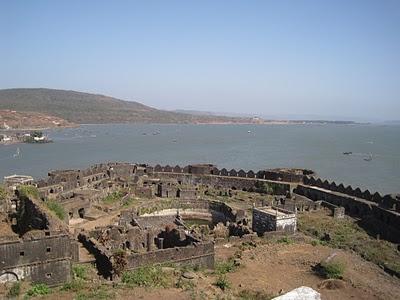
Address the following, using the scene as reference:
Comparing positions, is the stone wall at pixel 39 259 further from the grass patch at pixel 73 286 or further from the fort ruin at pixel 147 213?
the grass patch at pixel 73 286

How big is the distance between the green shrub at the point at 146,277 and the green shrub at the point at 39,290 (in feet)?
9.79

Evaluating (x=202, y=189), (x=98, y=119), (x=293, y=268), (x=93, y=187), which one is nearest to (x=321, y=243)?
(x=293, y=268)

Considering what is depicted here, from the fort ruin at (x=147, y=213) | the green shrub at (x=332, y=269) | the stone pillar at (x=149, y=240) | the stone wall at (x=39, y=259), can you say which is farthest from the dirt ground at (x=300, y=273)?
the stone wall at (x=39, y=259)

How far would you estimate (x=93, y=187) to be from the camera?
40.5m

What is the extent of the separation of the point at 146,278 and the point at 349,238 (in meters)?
14.9

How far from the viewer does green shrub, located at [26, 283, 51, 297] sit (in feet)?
54.9

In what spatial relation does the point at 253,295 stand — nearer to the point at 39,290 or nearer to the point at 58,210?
the point at 39,290

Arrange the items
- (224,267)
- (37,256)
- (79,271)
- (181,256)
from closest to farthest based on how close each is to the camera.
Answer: (37,256)
(79,271)
(181,256)
(224,267)

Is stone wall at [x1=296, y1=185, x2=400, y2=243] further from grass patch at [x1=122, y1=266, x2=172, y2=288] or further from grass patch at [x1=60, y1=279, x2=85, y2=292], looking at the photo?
grass patch at [x1=60, y1=279, x2=85, y2=292]

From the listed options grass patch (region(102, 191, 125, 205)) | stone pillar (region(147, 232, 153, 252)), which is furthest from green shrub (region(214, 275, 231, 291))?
grass patch (region(102, 191, 125, 205))

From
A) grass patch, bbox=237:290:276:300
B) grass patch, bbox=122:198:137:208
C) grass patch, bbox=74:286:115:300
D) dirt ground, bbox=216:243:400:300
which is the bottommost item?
dirt ground, bbox=216:243:400:300

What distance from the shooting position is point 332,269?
2191 cm

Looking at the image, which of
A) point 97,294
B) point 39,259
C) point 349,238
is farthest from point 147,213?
point 97,294

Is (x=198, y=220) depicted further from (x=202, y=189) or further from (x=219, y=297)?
(x=219, y=297)
